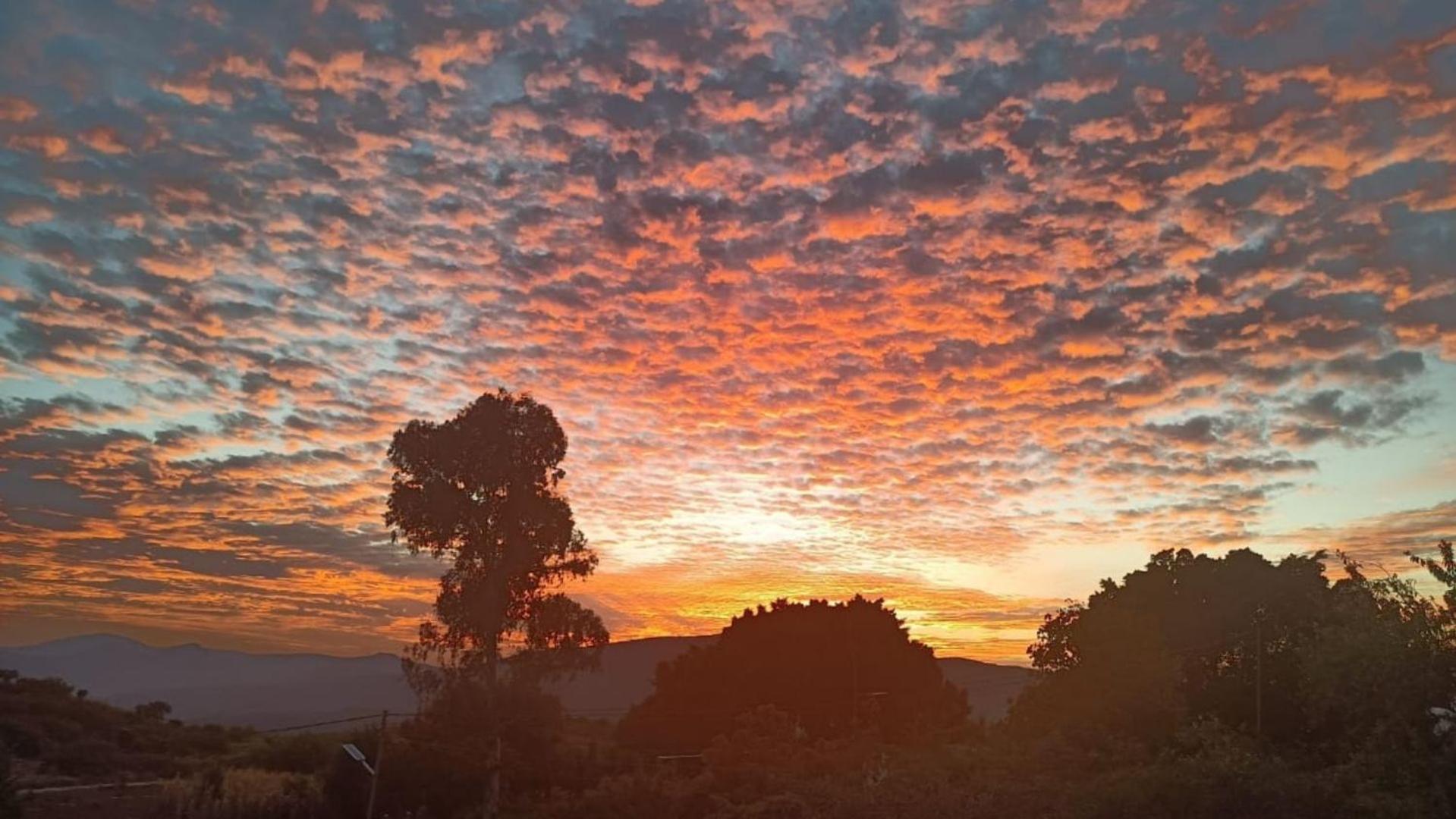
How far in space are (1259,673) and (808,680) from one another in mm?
26070

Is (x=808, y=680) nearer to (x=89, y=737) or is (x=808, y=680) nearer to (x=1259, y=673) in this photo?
(x=1259, y=673)

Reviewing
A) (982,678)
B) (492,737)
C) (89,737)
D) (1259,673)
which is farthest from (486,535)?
(982,678)

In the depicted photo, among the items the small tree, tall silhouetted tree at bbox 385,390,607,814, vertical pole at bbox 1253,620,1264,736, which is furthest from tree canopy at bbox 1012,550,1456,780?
the small tree

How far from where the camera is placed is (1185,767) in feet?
94.4

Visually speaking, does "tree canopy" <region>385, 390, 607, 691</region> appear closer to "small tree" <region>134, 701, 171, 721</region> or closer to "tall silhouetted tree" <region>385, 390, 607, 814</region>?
"tall silhouetted tree" <region>385, 390, 607, 814</region>

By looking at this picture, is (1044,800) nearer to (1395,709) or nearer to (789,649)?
(1395,709)

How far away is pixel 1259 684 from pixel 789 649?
1075 inches

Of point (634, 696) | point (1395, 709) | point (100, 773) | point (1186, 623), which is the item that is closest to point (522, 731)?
point (100, 773)

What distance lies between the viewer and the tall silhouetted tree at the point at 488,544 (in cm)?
3991

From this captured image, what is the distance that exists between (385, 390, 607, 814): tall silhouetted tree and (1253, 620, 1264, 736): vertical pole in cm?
2931

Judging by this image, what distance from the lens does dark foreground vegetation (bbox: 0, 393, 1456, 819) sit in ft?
94.0

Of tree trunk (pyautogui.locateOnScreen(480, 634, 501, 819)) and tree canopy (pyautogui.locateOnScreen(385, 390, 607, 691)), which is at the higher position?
tree canopy (pyautogui.locateOnScreen(385, 390, 607, 691))

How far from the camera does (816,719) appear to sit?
58.7 meters

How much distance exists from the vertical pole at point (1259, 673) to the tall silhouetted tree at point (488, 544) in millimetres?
29311
